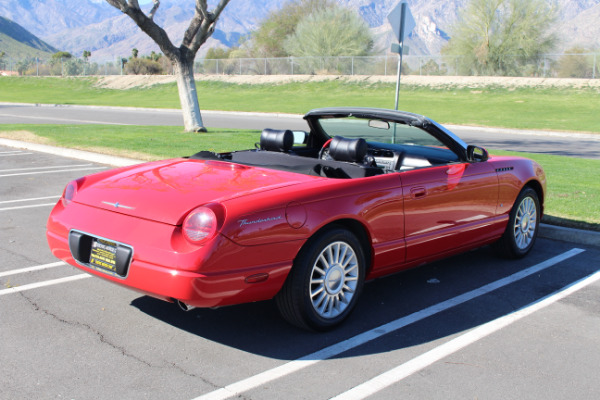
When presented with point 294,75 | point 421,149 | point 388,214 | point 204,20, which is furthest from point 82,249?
point 294,75

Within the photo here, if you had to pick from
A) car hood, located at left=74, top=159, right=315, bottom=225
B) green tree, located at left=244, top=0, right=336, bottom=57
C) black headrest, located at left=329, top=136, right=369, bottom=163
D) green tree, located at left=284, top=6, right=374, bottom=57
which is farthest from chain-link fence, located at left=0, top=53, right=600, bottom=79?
car hood, located at left=74, top=159, right=315, bottom=225

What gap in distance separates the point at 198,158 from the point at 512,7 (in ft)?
149

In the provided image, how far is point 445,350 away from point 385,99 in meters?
33.8

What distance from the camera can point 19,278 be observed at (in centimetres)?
528

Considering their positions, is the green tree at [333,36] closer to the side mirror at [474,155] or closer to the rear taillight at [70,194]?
the side mirror at [474,155]

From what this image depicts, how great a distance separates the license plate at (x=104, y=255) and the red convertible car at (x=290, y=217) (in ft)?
0.04

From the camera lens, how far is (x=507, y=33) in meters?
45.7

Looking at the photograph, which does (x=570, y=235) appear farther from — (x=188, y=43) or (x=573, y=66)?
(x=573, y=66)

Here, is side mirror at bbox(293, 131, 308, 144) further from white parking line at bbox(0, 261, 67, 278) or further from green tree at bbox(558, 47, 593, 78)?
green tree at bbox(558, 47, 593, 78)

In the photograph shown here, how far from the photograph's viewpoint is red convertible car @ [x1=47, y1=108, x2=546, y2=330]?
382 centimetres

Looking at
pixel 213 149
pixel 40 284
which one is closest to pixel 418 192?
pixel 40 284

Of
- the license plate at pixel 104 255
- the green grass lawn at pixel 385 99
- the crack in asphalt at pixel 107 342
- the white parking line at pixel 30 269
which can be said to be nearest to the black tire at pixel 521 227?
the crack in asphalt at pixel 107 342

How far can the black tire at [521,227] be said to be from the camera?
6.07 meters

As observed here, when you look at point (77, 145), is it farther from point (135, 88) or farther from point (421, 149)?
point (135, 88)
